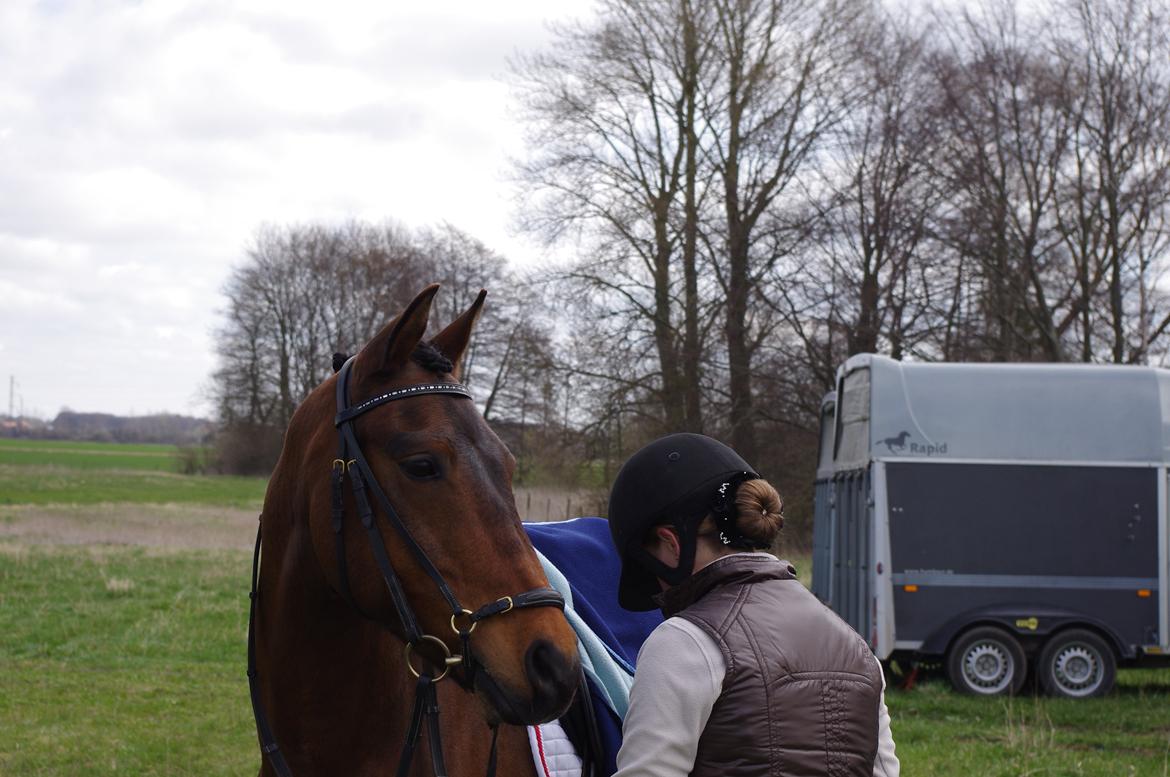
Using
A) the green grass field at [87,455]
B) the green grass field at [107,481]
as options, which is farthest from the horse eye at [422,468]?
the green grass field at [87,455]

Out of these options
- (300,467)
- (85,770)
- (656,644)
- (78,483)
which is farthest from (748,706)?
(78,483)

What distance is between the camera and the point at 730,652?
6.38 feet

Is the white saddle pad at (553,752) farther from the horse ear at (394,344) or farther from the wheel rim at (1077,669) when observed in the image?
the wheel rim at (1077,669)

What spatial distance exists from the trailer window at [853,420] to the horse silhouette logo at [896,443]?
0.21m

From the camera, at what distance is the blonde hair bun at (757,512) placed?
212 centimetres

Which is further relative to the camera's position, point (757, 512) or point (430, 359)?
point (430, 359)

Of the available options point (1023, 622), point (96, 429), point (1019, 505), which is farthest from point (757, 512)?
point (96, 429)

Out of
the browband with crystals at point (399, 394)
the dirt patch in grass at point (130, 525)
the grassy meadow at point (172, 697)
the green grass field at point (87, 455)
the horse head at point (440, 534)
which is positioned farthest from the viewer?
the green grass field at point (87, 455)

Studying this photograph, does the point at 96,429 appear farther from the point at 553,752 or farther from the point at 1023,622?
the point at 553,752

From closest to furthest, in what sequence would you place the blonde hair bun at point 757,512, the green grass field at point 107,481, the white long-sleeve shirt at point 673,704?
the white long-sleeve shirt at point 673,704, the blonde hair bun at point 757,512, the green grass field at point 107,481

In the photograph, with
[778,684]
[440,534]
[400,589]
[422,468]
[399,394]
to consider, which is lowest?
[778,684]

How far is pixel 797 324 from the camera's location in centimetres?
2142

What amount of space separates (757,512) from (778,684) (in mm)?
338

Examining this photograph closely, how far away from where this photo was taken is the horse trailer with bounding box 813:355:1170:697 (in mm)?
11008
